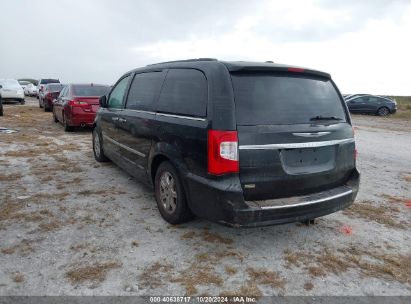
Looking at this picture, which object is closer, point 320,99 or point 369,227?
point 320,99

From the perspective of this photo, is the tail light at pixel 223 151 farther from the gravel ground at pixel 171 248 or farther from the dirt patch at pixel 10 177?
the dirt patch at pixel 10 177

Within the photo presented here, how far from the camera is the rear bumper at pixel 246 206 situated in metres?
3.12

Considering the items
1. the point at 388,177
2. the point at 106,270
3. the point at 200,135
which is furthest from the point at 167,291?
the point at 388,177

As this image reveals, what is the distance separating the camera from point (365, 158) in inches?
337

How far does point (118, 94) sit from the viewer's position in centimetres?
579

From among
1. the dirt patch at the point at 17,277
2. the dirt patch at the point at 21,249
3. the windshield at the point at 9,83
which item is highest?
the windshield at the point at 9,83

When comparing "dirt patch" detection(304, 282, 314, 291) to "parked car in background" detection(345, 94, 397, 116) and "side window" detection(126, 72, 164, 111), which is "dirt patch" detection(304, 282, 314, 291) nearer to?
"side window" detection(126, 72, 164, 111)

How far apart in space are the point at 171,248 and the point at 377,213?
115 inches

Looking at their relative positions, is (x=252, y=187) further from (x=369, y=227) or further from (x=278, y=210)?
(x=369, y=227)

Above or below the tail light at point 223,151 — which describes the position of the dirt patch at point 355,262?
below

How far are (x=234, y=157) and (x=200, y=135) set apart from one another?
0.42 meters

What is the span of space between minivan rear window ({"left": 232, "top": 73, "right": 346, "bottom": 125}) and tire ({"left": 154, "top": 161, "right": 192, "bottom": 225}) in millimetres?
1104

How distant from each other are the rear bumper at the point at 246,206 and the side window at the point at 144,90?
1516mm

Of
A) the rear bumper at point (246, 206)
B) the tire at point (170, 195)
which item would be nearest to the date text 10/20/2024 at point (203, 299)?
the rear bumper at point (246, 206)
